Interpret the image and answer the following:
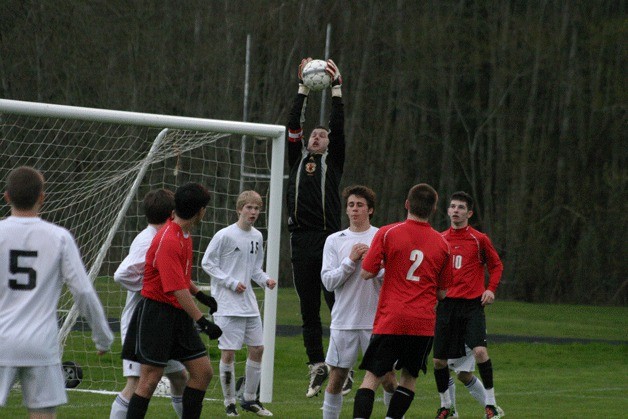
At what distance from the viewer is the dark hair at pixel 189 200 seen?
677 centimetres

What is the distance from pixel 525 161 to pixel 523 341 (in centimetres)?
1078

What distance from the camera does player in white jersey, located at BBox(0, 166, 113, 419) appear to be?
5.32m

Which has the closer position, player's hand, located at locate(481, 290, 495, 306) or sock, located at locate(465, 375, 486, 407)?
player's hand, located at locate(481, 290, 495, 306)

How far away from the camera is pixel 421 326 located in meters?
7.04

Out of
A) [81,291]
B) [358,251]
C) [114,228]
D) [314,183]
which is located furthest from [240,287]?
[81,291]

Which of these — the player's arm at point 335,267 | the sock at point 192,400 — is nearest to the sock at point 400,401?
the player's arm at point 335,267

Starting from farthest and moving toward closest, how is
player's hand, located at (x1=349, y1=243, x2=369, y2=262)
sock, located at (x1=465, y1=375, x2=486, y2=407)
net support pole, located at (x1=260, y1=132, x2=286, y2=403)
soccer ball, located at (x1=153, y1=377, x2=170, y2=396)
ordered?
soccer ball, located at (x1=153, y1=377, x2=170, y2=396) → net support pole, located at (x1=260, y1=132, x2=286, y2=403) → sock, located at (x1=465, y1=375, x2=486, y2=407) → player's hand, located at (x1=349, y1=243, x2=369, y2=262)

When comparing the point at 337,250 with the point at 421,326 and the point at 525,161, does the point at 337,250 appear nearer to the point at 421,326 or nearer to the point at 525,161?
the point at 421,326

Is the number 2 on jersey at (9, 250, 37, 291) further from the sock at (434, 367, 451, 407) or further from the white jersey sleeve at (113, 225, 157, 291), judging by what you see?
the sock at (434, 367, 451, 407)

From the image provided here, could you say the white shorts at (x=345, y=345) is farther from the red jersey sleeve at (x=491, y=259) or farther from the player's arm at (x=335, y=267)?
the red jersey sleeve at (x=491, y=259)

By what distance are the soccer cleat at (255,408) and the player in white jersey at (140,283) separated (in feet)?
4.85

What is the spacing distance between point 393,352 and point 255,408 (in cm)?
212

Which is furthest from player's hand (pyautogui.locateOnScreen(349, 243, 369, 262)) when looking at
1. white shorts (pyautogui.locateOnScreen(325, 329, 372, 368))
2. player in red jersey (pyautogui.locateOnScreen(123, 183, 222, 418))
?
player in red jersey (pyautogui.locateOnScreen(123, 183, 222, 418))

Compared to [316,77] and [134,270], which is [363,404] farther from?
[316,77]
